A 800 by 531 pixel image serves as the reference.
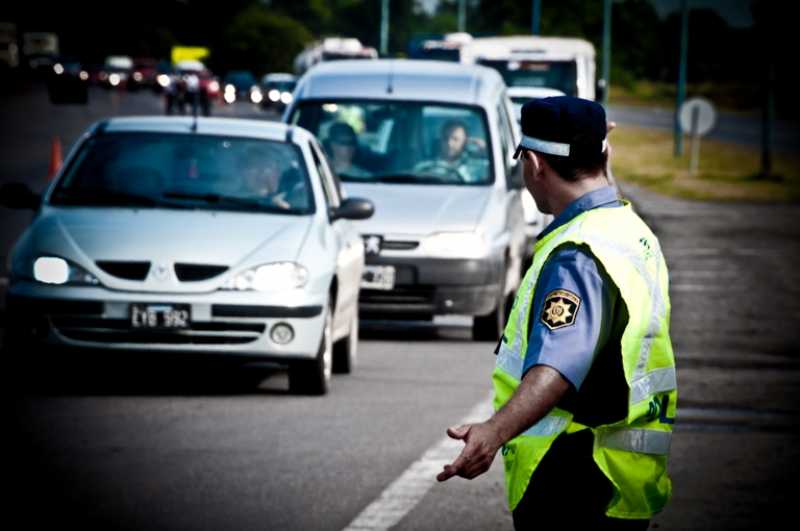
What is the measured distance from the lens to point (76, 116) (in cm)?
6569

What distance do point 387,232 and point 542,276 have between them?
996 cm

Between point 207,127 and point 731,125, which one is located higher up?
point 207,127

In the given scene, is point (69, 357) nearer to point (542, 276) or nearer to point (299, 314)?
point (299, 314)

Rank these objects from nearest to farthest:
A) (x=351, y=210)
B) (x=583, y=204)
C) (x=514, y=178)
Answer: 1. (x=583, y=204)
2. (x=351, y=210)
3. (x=514, y=178)

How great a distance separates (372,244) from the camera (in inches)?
565

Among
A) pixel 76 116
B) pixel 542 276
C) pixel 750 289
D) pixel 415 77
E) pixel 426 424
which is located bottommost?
pixel 76 116

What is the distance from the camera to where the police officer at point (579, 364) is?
4.22 metres

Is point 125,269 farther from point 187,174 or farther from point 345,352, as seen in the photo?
point 345,352

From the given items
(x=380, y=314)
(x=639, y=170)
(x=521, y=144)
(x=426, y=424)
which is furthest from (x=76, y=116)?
(x=521, y=144)

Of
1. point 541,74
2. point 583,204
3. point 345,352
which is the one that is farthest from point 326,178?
point 541,74

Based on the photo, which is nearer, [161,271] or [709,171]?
[161,271]

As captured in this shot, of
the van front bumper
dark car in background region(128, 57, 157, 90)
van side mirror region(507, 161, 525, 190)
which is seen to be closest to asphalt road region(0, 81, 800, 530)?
the van front bumper

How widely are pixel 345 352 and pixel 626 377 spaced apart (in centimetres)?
834

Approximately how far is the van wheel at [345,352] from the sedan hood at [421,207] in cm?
164
